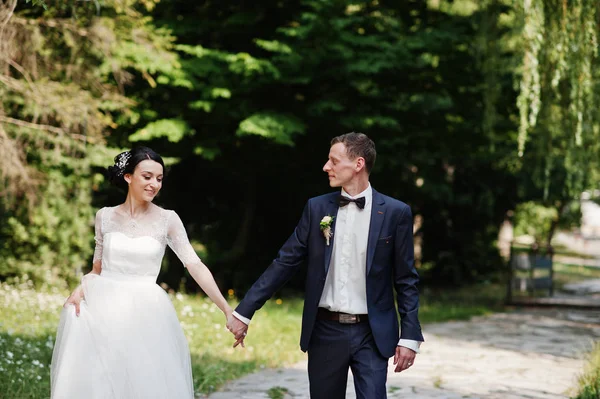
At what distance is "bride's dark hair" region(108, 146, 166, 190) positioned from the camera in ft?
15.8

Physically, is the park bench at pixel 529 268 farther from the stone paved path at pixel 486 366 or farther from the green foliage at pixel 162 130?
the green foliage at pixel 162 130

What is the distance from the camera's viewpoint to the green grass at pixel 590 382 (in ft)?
23.0

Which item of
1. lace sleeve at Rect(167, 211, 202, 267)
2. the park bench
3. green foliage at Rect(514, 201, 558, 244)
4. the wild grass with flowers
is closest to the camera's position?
lace sleeve at Rect(167, 211, 202, 267)

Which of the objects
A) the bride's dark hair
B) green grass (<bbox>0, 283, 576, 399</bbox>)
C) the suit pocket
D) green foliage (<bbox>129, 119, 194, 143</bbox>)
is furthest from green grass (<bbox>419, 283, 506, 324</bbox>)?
the bride's dark hair

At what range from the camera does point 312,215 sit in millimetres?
4785

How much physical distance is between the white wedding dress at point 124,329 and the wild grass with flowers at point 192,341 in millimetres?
2293

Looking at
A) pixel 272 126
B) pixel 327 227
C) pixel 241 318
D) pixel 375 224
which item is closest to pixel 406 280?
pixel 375 224

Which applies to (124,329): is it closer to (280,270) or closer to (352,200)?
(280,270)

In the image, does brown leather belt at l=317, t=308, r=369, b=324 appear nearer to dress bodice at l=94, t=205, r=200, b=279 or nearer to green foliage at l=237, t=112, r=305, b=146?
dress bodice at l=94, t=205, r=200, b=279

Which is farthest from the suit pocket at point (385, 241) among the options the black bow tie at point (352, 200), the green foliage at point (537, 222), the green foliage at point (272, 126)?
the green foliage at point (537, 222)

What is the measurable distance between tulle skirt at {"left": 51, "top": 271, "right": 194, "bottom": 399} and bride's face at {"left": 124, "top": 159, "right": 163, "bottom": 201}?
483mm

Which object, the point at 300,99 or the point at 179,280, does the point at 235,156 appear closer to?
the point at 300,99

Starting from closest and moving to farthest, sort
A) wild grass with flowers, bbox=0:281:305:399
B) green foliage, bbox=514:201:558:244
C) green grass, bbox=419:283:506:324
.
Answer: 1. wild grass with flowers, bbox=0:281:305:399
2. green grass, bbox=419:283:506:324
3. green foliage, bbox=514:201:558:244

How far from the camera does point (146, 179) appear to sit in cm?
476
